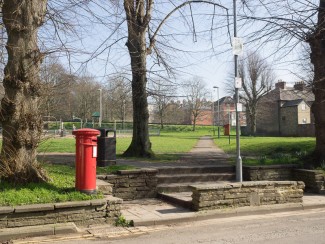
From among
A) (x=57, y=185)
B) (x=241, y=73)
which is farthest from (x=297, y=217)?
(x=241, y=73)

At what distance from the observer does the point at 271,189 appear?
27.7ft

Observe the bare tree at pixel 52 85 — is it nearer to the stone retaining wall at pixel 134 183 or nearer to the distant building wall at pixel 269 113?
the stone retaining wall at pixel 134 183

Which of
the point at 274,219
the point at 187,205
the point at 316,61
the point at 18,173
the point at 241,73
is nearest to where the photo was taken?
the point at 18,173

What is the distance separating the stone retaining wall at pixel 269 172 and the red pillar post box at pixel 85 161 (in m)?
5.32

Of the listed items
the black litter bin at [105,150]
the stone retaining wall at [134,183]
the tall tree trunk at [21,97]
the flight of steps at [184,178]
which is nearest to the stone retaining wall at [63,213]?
the tall tree trunk at [21,97]

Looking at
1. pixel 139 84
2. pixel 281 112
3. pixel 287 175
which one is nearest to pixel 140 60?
pixel 139 84

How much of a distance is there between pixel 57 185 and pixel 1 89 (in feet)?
8.94

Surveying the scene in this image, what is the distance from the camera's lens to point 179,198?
8.43 m

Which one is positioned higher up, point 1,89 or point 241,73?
point 241,73

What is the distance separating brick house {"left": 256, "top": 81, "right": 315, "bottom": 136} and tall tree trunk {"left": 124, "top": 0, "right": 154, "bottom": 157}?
A: 152 feet

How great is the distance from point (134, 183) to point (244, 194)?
269 cm

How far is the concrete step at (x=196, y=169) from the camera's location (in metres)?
10.3

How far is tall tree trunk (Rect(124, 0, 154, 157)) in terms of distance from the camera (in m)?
14.1

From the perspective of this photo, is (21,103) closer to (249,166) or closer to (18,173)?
(18,173)
